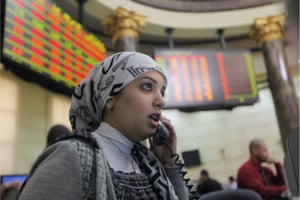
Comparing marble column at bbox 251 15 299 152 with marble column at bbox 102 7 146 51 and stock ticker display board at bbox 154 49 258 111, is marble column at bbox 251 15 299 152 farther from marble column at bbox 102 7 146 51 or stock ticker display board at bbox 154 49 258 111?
marble column at bbox 102 7 146 51

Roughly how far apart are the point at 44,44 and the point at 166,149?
301 cm

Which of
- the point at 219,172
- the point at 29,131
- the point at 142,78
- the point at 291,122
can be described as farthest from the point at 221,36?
the point at 142,78

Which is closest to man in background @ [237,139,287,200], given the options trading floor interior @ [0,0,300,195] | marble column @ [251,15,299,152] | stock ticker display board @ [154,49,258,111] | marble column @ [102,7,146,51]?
trading floor interior @ [0,0,300,195]

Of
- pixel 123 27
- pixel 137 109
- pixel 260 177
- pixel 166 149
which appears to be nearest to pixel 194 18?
pixel 123 27

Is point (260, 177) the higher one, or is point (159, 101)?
point (159, 101)

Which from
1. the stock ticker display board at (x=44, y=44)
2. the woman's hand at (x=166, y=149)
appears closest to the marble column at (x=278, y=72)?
the stock ticker display board at (x=44, y=44)

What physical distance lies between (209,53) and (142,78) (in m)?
4.96

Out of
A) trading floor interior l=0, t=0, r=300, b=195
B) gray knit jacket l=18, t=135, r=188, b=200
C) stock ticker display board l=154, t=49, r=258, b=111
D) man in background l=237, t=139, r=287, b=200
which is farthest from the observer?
stock ticker display board l=154, t=49, r=258, b=111

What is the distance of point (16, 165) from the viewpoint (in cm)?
382

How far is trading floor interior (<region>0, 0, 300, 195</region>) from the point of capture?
392 cm

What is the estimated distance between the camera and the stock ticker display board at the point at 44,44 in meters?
3.20

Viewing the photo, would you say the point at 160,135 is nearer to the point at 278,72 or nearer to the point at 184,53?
the point at 184,53

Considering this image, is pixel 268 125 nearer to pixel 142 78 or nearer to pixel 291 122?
pixel 291 122

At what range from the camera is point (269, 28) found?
6.31 metres
